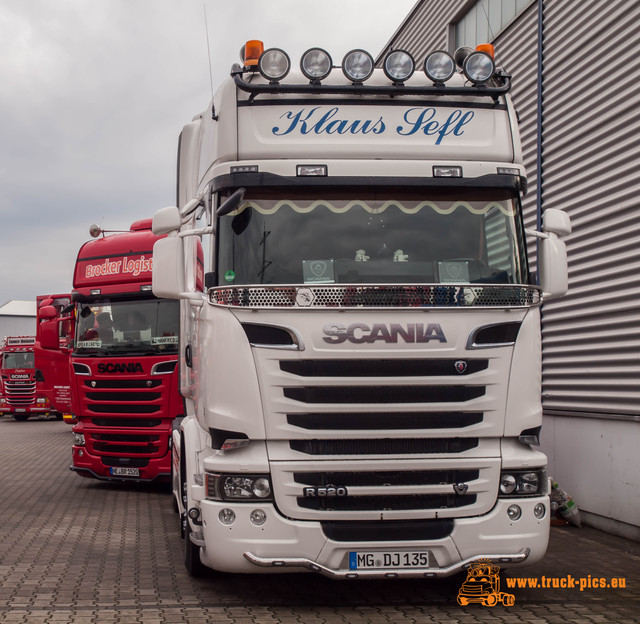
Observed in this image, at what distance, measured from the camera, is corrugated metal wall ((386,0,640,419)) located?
9135 mm

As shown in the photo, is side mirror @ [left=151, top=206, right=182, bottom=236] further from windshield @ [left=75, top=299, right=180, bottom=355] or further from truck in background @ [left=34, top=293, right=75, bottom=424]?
truck in background @ [left=34, top=293, right=75, bottom=424]

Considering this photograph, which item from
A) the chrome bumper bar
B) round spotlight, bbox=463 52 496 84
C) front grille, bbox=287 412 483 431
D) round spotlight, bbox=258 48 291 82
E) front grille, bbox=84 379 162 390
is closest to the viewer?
the chrome bumper bar

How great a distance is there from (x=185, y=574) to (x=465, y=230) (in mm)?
3540

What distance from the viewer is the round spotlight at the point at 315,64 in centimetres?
629

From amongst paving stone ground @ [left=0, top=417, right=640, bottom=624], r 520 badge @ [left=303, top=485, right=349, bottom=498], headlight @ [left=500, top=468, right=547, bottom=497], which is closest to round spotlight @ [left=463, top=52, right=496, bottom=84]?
headlight @ [left=500, top=468, right=547, bottom=497]

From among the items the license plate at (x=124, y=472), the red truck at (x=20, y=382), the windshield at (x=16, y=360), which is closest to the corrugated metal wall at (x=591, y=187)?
the license plate at (x=124, y=472)

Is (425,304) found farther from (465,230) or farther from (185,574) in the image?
(185,574)

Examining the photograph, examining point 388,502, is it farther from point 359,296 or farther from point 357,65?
point 357,65

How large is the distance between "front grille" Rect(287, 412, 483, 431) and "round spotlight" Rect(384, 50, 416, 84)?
7.95 ft

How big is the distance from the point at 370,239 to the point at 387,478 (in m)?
1.59

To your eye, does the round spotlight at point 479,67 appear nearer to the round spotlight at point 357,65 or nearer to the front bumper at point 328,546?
the round spotlight at point 357,65

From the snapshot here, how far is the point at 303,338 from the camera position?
560cm

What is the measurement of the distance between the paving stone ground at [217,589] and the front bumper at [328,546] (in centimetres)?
37

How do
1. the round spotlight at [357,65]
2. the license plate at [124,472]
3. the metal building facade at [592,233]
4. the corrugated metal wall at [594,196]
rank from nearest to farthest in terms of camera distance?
the round spotlight at [357,65] < the metal building facade at [592,233] < the corrugated metal wall at [594,196] < the license plate at [124,472]
